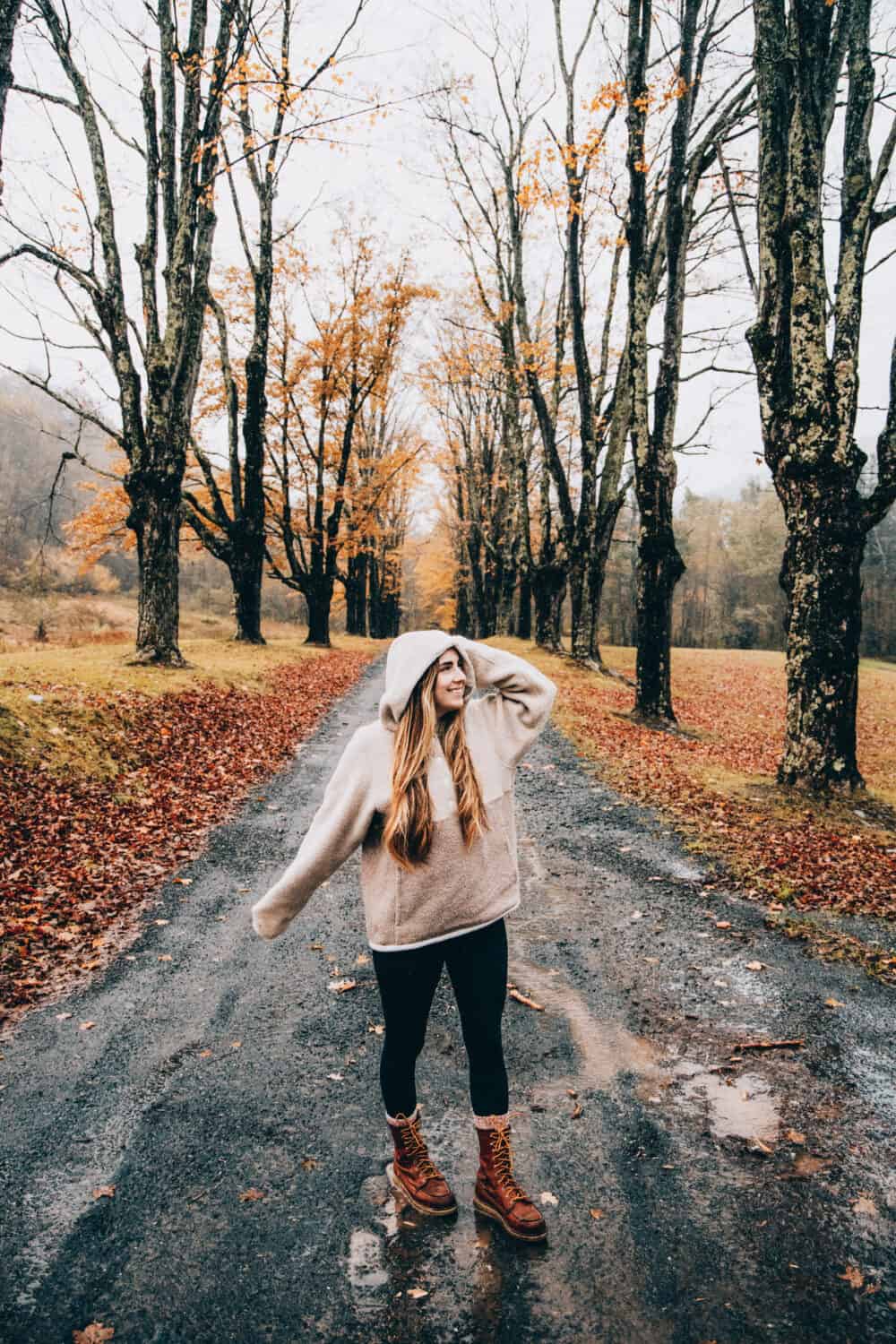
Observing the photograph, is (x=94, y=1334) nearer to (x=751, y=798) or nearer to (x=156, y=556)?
(x=751, y=798)

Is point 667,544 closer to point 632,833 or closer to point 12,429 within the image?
point 632,833

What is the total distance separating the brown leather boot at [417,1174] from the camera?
111 inches

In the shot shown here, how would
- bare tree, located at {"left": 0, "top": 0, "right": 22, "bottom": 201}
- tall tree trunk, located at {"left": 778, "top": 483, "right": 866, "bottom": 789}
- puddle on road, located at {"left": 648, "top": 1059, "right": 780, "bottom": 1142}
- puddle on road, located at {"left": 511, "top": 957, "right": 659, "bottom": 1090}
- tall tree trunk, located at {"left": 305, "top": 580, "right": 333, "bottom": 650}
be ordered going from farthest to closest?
tall tree trunk, located at {"left": 305, "top": 580, "right": 333, "bottom": 650}
tall tree trunk, located at {"left": 778, "top": 483, "right": 866, "bottom": 789}
bare tree, located at {"left": 0, "top": 0, "right": 22, "bottom": 201}
puddle on road, located at {"left": 511, "top": 957, "right": 659, "bottom": 1090}
puddle on road, located at {"left": 648, "top": 1059, "right": 780, "bottom": 1142}

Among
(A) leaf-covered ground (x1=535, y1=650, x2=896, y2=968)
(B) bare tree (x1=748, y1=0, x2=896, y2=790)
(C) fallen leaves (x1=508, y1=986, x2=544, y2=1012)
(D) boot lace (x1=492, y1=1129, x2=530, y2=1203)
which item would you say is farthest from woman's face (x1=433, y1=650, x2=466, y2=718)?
(B) bare tree (x1=748, y1=0, x2=896, y2=790)

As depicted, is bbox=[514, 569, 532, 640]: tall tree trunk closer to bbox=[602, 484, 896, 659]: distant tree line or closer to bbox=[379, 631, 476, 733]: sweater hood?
bbox=[602, 484, 896, 659]: distant tree line

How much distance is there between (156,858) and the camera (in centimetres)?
662

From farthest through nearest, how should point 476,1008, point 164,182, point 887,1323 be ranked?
point 164,182
point 476,1008
point 887,1323

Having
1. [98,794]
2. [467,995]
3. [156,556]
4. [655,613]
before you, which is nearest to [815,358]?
[655,613]

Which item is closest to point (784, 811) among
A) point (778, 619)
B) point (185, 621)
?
point (185, 621)

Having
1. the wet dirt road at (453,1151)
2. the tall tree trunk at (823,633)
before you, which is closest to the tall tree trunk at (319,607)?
the tall tree trunk at (823,633)

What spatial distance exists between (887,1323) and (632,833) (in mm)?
5171

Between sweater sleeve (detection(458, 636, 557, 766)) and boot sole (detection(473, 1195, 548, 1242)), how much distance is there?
1.62 meters

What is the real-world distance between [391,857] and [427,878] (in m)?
0.15

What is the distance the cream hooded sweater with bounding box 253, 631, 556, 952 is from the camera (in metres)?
2.74
